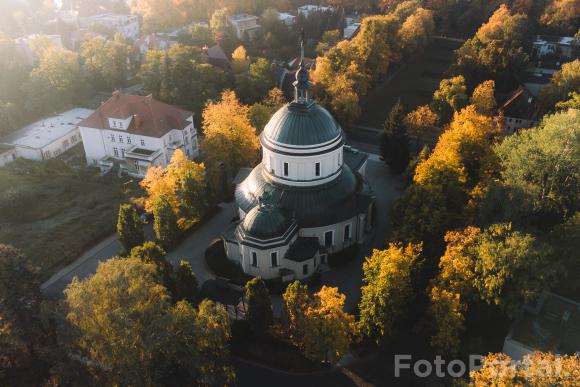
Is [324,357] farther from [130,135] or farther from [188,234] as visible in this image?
[130,135]

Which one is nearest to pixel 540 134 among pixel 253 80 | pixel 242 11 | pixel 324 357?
pixel 324 357

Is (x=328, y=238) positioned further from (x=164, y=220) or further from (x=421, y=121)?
(x=421, y=121)

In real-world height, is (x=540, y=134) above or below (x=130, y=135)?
above

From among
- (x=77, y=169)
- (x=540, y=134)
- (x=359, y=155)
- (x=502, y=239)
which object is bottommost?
(x=77, y=169)

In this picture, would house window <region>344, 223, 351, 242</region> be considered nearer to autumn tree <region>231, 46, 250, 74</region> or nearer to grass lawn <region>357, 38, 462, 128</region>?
grass lawn <region>357, 38, 462, 128</region>

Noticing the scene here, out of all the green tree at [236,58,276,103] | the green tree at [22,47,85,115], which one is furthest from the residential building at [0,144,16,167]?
the green tree at [236,58,276,103]

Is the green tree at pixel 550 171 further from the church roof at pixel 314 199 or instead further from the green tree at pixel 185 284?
the green tree at pixel 185 284

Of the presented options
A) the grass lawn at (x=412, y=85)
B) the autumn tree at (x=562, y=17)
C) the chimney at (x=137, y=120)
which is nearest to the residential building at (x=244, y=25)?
the grass lawn at (x=412, y=85)
